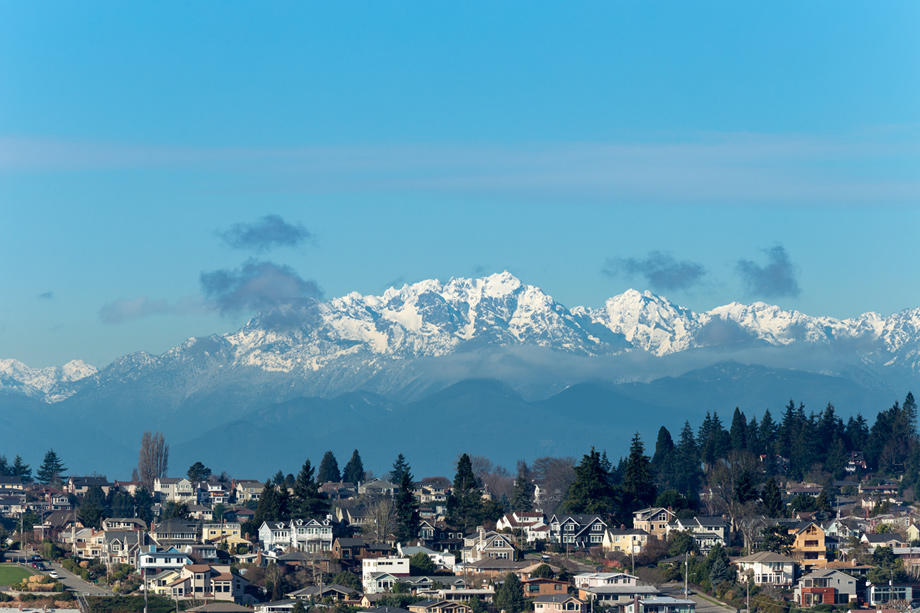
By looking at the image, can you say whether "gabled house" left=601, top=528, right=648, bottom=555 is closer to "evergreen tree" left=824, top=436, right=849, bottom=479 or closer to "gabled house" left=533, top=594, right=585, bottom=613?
"gabled house" left=533, top=594, right=585, bottom=613

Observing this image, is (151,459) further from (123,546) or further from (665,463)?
(123,546)

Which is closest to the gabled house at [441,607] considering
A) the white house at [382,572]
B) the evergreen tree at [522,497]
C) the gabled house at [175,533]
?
the white house at [382,572]

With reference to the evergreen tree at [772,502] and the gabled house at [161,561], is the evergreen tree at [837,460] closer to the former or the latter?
the evergreen tree at [772,502]

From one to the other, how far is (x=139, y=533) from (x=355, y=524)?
50.2 feet

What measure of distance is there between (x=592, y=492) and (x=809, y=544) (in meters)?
15.5

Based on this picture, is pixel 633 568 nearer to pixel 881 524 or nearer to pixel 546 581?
pixel 546 581

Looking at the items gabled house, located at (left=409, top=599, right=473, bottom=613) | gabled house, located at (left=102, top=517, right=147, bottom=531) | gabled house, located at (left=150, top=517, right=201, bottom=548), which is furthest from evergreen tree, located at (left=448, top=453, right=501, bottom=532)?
gabled house, located at (left=409, top=599, right=473, bottom=613)

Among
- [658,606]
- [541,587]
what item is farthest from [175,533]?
[658,606]

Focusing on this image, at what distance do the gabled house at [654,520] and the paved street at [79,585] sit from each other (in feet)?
104

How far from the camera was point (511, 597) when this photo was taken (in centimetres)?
9031

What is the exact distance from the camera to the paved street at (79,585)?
312 feet

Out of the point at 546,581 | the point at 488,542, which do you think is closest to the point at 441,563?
the point at 488,542

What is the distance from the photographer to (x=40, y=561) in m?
106

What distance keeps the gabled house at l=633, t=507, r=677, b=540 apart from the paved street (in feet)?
104
